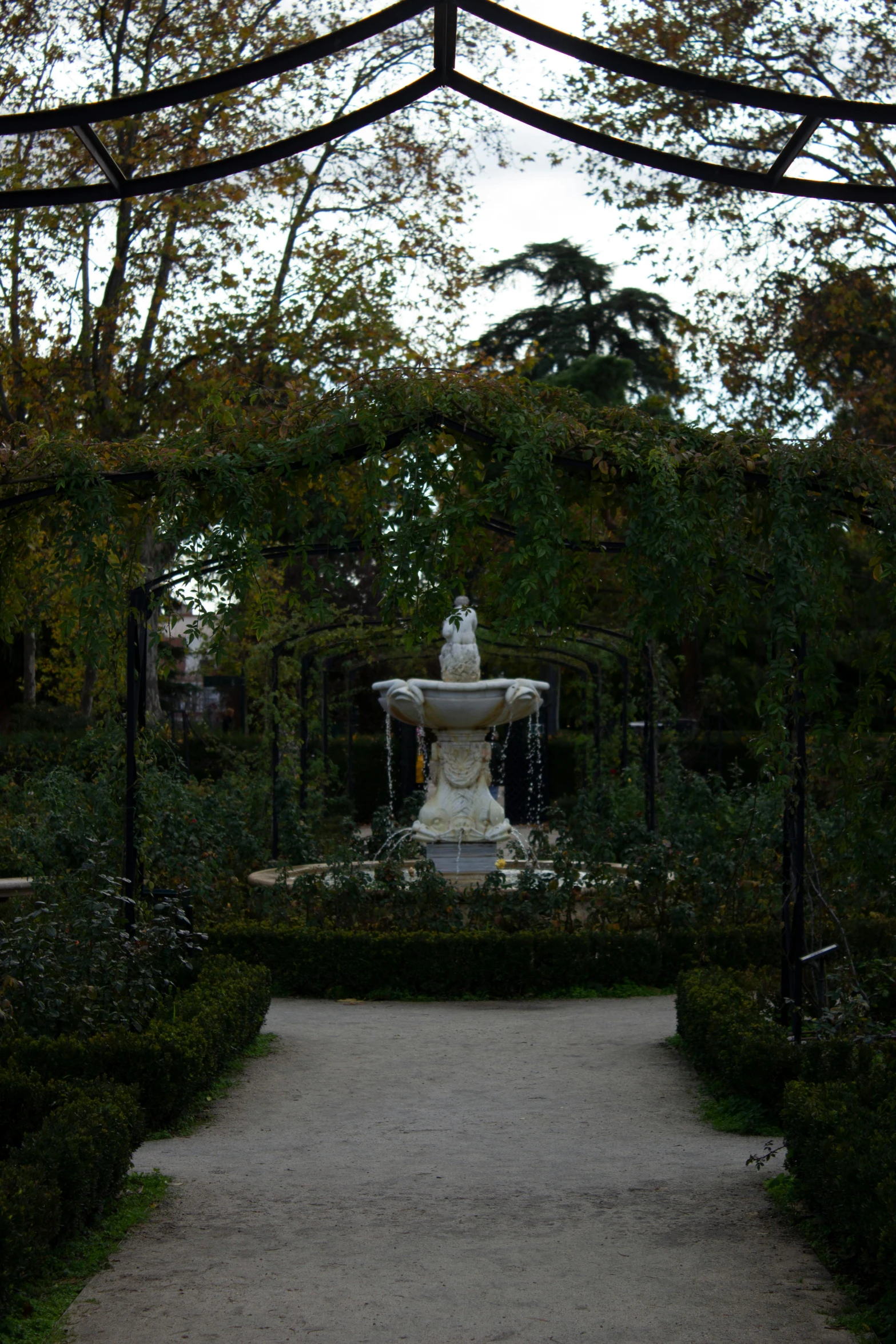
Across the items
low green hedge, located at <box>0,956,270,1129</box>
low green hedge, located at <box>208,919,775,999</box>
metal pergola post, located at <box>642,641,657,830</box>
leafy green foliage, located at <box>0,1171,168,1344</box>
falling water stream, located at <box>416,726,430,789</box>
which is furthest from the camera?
falling water stream, located at <box>416,726,430,789</box>

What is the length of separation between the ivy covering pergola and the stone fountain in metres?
5.37

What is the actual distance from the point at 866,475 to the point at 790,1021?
2.35m

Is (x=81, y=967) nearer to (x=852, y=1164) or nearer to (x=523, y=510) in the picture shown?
(x=523, y=510)

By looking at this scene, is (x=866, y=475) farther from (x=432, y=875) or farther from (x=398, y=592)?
(x=432, y=875)

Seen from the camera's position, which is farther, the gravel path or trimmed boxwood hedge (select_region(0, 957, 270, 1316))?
trimmed boxwood hedge (select_region(0, 957, 270, 1316))

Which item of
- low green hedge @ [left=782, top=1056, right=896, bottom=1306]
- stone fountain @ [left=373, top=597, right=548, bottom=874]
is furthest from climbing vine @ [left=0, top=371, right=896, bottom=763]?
stone fountain @ [left=373, top=597, right=548, bottom=874]

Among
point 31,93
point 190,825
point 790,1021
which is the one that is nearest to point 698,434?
point 790,1021

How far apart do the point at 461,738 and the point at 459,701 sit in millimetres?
527

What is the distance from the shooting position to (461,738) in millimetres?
11672

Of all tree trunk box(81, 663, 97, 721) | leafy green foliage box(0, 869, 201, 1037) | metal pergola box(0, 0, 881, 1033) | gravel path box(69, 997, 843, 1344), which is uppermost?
metal pergola box(0, 0, 881, 1033)

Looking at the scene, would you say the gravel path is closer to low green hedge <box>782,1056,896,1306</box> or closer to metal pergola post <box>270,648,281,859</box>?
low green hedge <box>782,1056,896,1306</box>

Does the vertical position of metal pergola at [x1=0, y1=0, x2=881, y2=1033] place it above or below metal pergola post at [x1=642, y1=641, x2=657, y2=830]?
above

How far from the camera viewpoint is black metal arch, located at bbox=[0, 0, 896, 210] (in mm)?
3576

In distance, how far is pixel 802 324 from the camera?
1569cm
